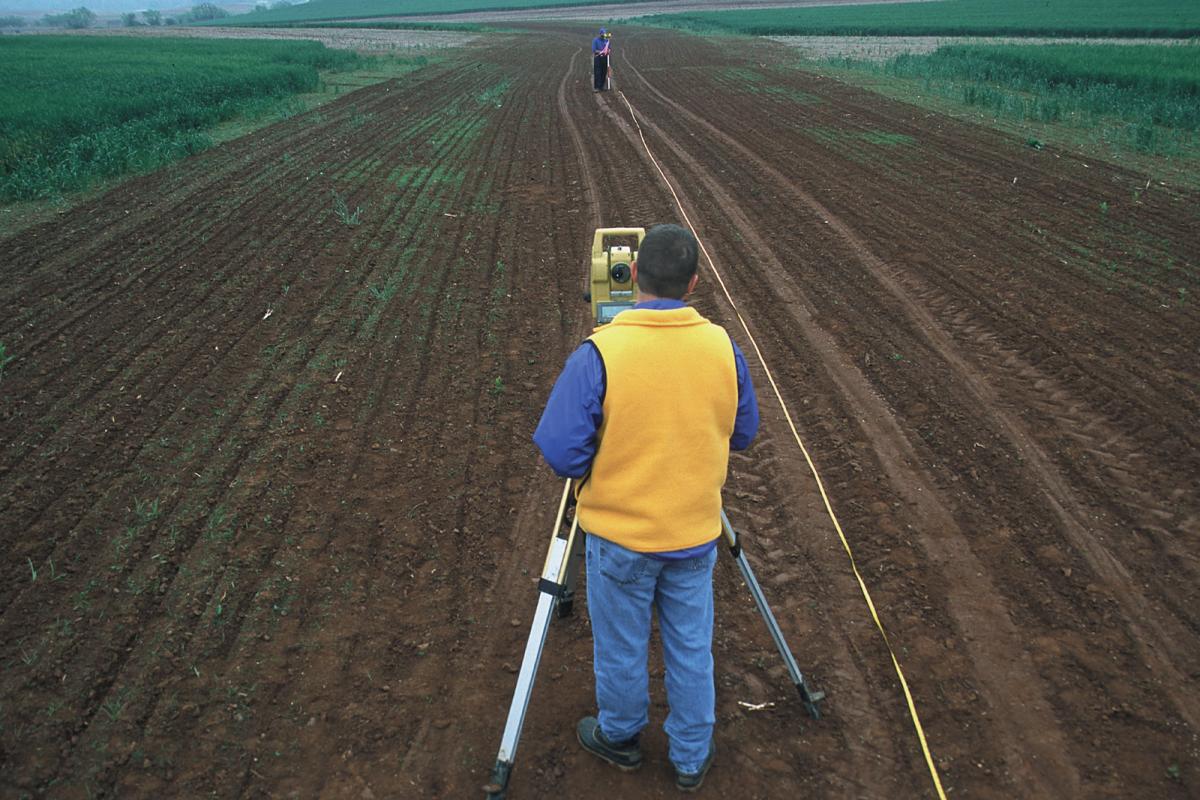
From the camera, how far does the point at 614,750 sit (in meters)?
3.18

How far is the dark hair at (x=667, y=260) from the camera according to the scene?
2.63 meters

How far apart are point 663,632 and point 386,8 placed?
120 metres

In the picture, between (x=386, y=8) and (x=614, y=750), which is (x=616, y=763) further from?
(x=386, y=8)

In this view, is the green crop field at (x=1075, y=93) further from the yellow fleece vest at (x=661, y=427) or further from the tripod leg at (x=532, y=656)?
the tripod leg at (x=532, y=656)

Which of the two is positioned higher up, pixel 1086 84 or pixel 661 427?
pixel 1086 84

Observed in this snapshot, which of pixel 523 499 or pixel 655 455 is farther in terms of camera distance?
pixel 523 499

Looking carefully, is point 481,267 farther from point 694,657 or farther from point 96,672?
point 694,657

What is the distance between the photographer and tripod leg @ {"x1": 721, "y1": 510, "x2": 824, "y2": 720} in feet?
10.4

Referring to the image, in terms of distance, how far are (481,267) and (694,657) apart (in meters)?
6.96

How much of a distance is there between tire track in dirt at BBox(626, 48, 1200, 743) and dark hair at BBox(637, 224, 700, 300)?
96.6 inches

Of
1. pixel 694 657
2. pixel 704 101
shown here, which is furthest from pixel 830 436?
pixel 704 101

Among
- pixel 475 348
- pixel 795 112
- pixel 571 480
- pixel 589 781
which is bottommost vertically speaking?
pixel 589 781

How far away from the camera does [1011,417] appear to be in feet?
19.2

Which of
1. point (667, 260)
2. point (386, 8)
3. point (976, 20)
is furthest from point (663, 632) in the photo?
point (386, 8)
